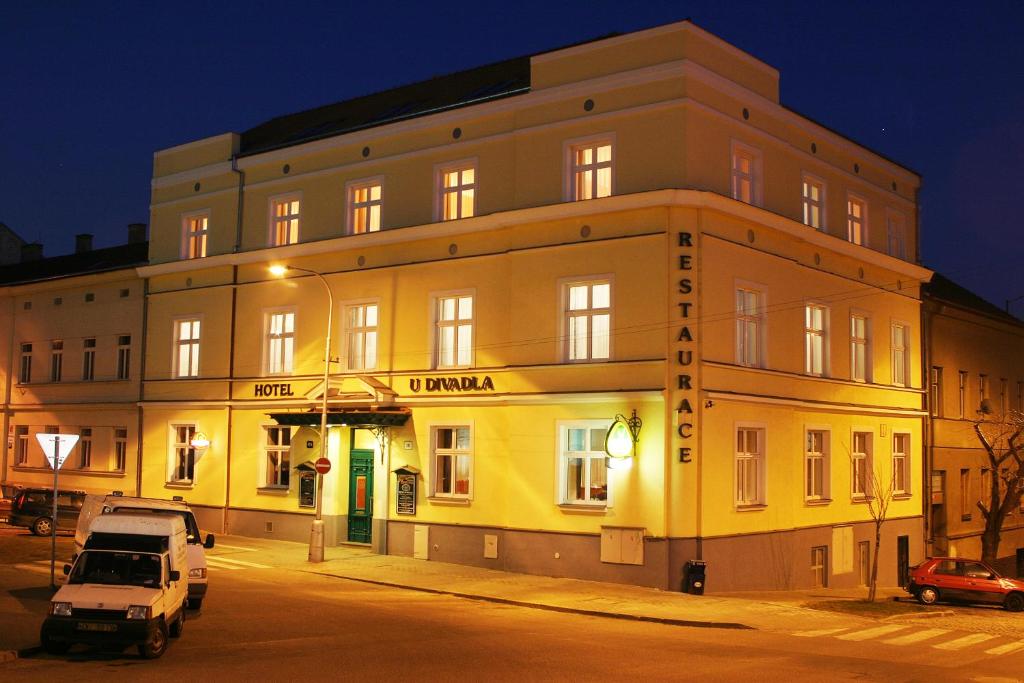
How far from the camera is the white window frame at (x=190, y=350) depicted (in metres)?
37.3

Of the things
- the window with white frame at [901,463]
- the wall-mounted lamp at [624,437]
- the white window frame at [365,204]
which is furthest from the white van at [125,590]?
the window with white frame at [901,463]

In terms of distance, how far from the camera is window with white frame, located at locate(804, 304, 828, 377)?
102 ft

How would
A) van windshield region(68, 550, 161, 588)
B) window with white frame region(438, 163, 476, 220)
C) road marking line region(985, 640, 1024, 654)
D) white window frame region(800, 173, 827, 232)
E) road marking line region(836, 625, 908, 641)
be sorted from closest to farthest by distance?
1. van windshield region(68, 550, 161, 588)
2. road marking line region(985, 640, 1024, 654)
3. road marking line region(836, 625, 908, 641)
4. window with white frame region(438, 163, 476, 220)
5. white window frame region(800, 173, 827, 232)

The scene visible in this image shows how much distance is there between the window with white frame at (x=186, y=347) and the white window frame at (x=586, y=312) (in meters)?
15.5

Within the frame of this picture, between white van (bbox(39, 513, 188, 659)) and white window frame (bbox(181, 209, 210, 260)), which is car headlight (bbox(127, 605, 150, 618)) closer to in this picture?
white van (bbox(39, 513, 188, 659))

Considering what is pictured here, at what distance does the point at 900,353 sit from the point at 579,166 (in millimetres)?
14273

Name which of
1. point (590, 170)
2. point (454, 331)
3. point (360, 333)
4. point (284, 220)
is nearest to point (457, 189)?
point (454, 331)

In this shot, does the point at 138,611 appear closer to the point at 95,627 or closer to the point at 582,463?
the point at 95,627

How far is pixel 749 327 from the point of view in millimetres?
28516

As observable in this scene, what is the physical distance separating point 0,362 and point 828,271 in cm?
3440

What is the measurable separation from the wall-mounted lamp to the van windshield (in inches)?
490

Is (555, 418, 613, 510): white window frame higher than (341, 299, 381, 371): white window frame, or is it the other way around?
(341, 299, 381, 371): white window frame

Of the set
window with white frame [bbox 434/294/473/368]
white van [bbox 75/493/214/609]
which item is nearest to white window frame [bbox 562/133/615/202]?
window with white frame [bbox 434/294/473/368]

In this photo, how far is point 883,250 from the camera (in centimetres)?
3538
